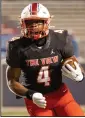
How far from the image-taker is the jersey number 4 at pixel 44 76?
122 inches

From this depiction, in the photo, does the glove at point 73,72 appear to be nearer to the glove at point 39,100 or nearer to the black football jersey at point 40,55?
the black football jersey at point 40,55

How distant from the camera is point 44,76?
10.2ft

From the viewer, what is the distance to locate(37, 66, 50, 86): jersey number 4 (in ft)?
10.1

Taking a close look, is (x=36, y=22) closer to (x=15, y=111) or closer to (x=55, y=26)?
(x=55, y=26)

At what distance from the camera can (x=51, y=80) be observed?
312 centimetres

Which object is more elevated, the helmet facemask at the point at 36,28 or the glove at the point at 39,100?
the helmet facemask at the point at 36,28

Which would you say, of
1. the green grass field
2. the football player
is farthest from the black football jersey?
the green grass field

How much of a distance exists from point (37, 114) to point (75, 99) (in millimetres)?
226

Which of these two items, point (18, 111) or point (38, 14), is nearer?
point (38, 14)

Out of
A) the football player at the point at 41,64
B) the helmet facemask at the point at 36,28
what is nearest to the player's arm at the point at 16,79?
the football player at the point at 41,64

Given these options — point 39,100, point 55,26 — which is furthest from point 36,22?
point 39,100

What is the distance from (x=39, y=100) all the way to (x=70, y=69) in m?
0.22

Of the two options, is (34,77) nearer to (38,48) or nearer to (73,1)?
(38,48)

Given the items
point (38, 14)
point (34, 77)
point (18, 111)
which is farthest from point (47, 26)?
point (18, 111)
